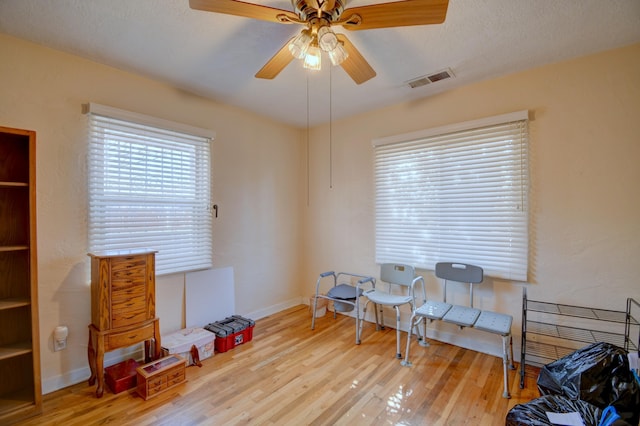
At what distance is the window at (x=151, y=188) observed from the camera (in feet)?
7.41

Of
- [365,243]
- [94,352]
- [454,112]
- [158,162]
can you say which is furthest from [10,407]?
[454,112]

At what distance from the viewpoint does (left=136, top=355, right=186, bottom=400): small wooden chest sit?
198 cm

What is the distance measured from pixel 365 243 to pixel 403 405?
1.79 metres

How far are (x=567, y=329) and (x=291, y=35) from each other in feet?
10.1

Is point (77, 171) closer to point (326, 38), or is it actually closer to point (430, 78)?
point (326, 38)

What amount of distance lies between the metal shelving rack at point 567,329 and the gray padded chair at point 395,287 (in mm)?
886

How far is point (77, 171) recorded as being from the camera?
2164mm

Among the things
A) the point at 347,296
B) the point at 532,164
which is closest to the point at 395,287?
the point at 347,296

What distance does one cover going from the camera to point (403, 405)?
1911 mm

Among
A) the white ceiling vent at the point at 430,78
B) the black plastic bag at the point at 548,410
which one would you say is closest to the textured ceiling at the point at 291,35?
the white ceiling vent at the point at 430,78

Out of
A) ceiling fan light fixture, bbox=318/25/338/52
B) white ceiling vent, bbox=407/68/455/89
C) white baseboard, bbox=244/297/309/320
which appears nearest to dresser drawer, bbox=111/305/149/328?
white baseboard, bbox=244/297/309/320

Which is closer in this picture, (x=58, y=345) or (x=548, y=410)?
(x=548, y=410)

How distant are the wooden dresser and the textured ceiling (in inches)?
60.2

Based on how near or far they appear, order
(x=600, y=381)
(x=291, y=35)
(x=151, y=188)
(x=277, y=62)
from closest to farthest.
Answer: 1. (x=600, y=381)
2. (x=277, y=62)
3. (x=291, y=35)
4. (x=151, y=188)
